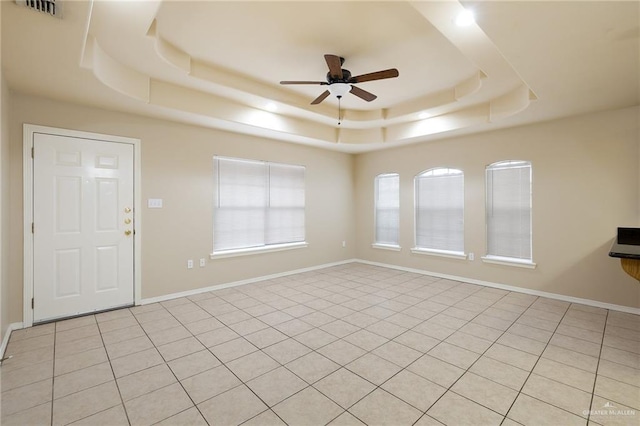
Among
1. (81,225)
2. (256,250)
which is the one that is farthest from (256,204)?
(81,225)

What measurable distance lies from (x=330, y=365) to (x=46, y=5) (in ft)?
10.4

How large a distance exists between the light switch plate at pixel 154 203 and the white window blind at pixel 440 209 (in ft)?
14.7

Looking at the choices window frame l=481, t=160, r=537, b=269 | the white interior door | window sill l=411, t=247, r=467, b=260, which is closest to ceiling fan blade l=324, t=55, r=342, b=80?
the white interior door

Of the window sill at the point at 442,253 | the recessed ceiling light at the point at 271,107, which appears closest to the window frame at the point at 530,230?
the window sill at the point at 442,253

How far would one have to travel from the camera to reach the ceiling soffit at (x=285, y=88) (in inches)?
95.9

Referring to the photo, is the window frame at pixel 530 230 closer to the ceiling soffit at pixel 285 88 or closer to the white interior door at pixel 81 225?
the ceiling soffit at pixel 285 88

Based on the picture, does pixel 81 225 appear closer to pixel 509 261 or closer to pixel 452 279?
pixel 452 279

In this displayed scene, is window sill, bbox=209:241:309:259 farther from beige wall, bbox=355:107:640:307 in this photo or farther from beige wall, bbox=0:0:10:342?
beige wall, bbox=355:107:640:307

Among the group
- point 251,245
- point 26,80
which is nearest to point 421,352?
point 251,245

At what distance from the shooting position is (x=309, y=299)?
13.7ft

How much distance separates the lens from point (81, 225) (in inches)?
139

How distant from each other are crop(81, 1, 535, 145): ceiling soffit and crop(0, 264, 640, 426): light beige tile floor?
2594mm

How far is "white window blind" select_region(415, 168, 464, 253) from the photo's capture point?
17.3 feet

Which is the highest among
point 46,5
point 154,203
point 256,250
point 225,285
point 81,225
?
point 46,5
